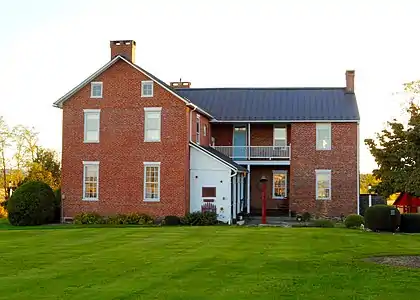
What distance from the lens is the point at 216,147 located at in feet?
143

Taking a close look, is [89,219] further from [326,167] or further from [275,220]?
[326,167]

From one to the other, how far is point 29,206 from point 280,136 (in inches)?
666

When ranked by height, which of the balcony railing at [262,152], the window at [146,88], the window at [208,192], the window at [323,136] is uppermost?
the window at [146,88]

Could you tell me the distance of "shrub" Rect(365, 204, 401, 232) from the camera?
97.7ft

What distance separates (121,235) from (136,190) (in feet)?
36.1

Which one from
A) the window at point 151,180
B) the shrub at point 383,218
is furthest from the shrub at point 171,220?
the shrub at point 383,218

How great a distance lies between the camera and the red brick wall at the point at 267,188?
44.5m

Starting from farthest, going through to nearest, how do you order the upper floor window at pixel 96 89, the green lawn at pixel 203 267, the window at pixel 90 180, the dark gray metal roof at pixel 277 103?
the dark gray metal roof at pixel 277 103, the upper floor window at pixel 96 89, the window at pixel 90 180, the green lawn at pixel 203 267

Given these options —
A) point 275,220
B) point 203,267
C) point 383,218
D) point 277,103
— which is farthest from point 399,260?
point 277,103

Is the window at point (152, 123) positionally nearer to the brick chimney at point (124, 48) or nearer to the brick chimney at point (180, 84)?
the brick chimney at point (124, 48)

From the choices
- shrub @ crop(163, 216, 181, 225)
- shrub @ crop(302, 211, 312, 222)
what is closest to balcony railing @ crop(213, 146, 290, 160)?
shrub @ crop(302, 211, 312, 222)

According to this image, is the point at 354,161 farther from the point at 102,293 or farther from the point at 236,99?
the point at 102,293

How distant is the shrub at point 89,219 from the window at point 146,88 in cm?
720

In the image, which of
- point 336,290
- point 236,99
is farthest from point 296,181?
point 336,290
